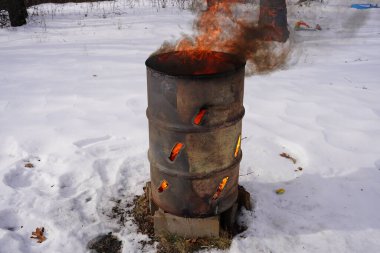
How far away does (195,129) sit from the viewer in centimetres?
238

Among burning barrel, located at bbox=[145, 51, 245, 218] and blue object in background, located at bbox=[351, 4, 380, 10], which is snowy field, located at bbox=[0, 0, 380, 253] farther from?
blue object in background, located at bbox=[351, 4, 380, 10]

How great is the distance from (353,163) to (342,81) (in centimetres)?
275

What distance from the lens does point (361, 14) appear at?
10.5 metres

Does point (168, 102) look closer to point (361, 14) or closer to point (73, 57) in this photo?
point (73, 57)

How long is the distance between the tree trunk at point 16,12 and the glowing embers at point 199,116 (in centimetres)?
868

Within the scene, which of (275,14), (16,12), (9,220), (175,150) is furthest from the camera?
(16,12)

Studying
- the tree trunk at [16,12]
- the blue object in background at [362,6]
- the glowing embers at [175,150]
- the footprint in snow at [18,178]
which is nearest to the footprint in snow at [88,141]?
the footprint in snow at [18,178]

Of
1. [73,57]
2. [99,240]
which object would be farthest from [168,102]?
[73,57]

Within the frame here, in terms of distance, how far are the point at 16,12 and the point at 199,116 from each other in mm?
8709

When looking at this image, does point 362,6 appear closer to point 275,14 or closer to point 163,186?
point 275,14

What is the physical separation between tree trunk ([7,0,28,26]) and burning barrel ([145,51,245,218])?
8145 mm

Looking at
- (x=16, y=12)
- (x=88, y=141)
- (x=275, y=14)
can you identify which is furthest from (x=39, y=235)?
(x=16, y=12)

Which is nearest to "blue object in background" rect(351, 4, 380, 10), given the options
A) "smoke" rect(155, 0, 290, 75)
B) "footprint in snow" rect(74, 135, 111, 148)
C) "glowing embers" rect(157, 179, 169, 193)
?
"smoke" rect(155, 0, 290, 75)

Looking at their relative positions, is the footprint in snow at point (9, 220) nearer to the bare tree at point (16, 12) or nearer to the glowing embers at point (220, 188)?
the glowing embers at point (220, 188)
